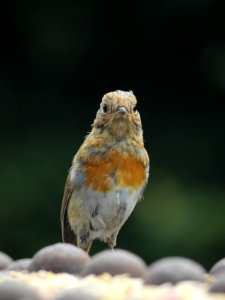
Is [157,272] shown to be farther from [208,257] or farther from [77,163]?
[208,257]

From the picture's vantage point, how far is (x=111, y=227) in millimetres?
4977

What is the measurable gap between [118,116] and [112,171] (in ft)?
0.91

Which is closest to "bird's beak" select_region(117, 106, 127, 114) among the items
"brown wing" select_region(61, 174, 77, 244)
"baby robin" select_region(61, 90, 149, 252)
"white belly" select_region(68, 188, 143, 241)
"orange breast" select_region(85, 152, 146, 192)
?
"baby robin" select_region(61, 90, 149, 252)

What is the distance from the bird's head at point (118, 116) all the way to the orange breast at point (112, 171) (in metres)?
0.11

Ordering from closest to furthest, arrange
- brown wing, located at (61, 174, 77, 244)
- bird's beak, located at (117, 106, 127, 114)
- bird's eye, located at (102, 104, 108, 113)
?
bird's beak, located at (117, 106, 127, 114) → bird's eye, located at (102, 104, 108, 113) → brown wing, located at (61, 174, 77, 244)

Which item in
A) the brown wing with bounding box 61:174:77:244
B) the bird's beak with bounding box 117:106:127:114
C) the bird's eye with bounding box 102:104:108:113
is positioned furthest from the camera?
the brown wing with bounding box 61:174:77:244

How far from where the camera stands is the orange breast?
4.69 metres

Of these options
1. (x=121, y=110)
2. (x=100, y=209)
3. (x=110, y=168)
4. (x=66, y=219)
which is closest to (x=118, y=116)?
(x=121, y=110)

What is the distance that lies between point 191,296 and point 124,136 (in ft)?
7.53

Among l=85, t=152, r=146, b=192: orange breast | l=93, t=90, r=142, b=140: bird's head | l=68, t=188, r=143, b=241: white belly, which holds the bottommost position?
l=68, t=188, r=143, b=241: white belly

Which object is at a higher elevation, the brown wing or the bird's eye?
the bird's eye

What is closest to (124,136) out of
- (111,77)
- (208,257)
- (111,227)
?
(111,227)

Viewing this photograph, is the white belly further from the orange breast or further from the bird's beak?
the bird's beak

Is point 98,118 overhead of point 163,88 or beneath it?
beneath
